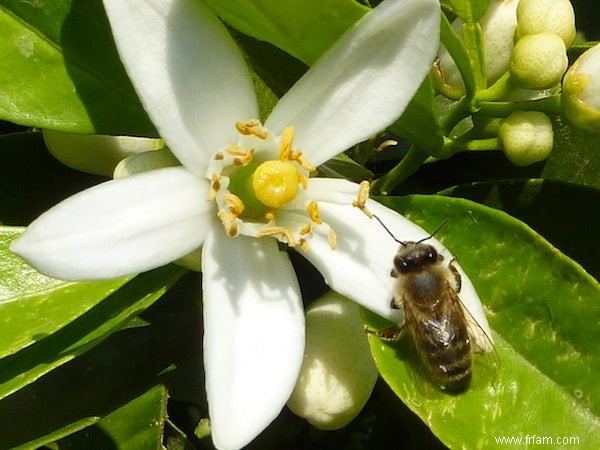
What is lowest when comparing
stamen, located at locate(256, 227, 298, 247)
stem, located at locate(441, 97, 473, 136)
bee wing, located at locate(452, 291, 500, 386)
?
bee wing, located at locate(452, 291, 500, 386)

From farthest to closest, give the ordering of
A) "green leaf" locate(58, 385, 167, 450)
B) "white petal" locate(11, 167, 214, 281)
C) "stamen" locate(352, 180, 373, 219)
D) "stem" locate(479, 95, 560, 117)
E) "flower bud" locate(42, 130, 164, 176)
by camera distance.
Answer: "green leaf" locate(58, 385, 167, 450) < "flower bud" locate(42, 130, 164, 176) < "stem" locate(479, 95, 560, 117) < "stamen" locate(352, 180, 373, 219) < "white petal" locate(11, 167, 214, 281)

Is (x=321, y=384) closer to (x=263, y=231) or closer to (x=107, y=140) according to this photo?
(x=263, y=231)

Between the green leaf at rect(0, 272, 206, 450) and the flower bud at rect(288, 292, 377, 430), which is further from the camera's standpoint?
the green leaf at rect(0, 272, 206, 450)

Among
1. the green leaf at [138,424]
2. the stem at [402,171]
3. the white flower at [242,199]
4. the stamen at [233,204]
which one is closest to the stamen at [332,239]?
the white flower at [242,199]

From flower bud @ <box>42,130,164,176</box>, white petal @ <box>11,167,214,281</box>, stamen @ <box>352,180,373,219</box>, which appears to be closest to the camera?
white petal @ <box>11,167,214,281</box>

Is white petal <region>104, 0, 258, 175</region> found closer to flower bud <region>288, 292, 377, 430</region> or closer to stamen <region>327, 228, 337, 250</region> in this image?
stamen <region>327, 228, 337, 250</region>

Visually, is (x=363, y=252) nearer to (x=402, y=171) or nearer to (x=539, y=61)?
(x=402, y=171)

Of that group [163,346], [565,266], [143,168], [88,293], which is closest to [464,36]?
[565,266]

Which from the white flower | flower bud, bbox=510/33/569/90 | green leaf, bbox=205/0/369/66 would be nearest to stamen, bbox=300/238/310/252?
the white flower
